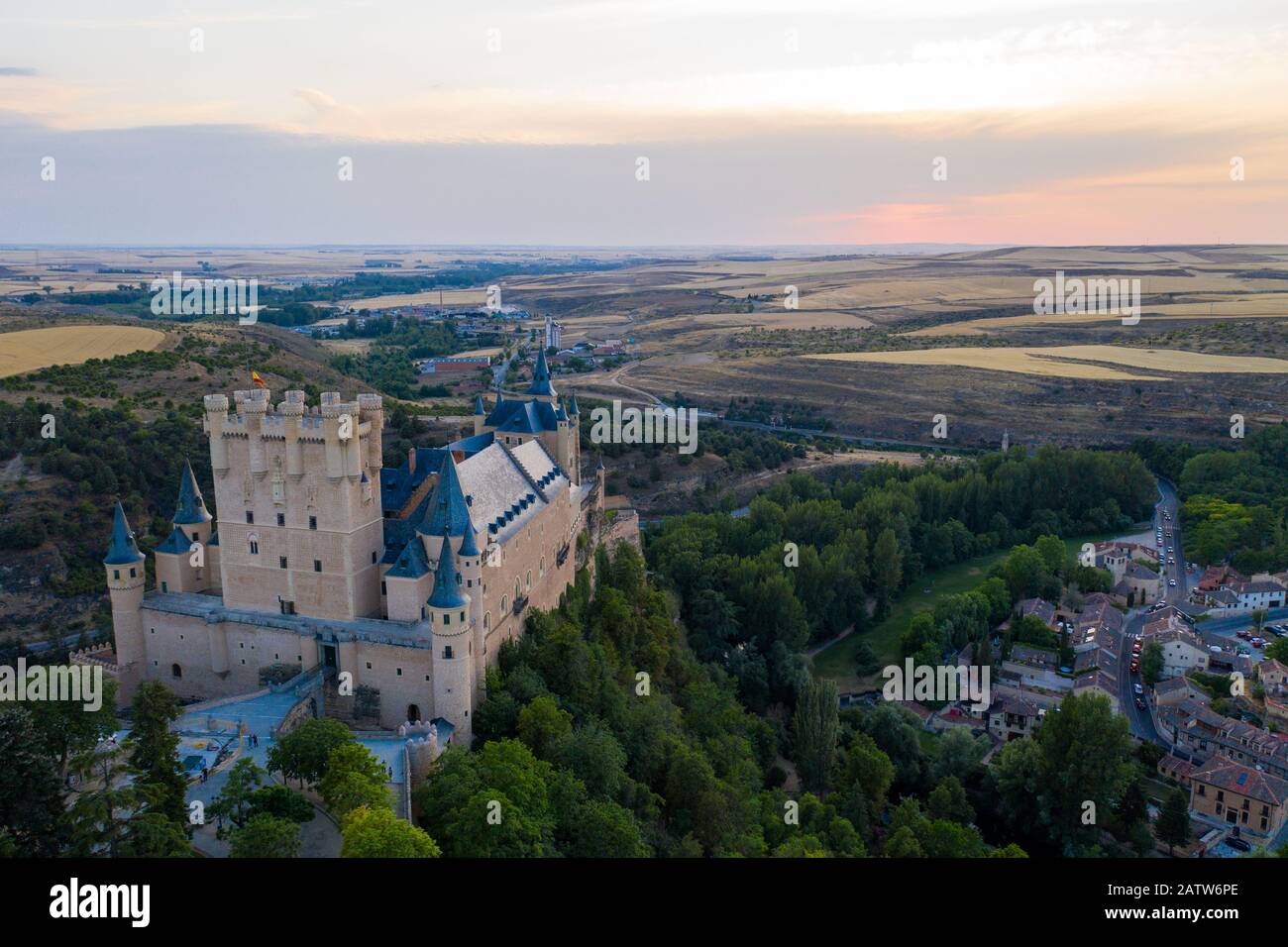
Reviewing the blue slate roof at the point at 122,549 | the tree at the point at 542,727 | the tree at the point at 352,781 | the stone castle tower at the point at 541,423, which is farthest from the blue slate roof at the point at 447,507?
the stone castle tower at the point at 541,423

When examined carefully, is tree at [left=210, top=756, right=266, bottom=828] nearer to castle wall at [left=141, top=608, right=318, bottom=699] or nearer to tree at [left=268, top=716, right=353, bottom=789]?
tree at [left=268, top=716, right=353, bottom=789]

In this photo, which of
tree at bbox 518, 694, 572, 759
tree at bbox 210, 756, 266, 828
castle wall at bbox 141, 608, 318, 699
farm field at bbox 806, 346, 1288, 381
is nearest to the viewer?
tree at bbox 210, 756, 266, 828

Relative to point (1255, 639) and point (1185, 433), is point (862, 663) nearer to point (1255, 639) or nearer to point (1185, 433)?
point (1255, 639)

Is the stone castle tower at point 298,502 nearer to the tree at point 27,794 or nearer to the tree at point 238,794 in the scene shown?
the tree at point 238,794

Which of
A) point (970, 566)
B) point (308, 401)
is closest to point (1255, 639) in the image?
point (970, 566)

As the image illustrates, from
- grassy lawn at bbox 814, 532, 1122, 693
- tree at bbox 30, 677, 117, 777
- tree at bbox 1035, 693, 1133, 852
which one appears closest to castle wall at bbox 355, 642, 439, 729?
tree at bbox 30, 677, 117, 777

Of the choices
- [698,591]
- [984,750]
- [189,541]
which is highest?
[189,541]

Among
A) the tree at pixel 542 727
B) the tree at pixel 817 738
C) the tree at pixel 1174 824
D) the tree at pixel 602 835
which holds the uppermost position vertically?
the tree at pixel 542 727
